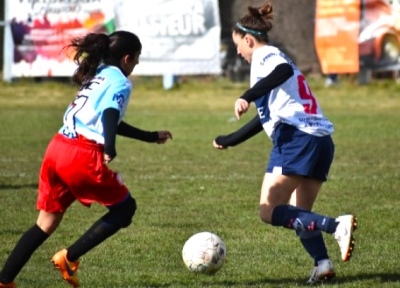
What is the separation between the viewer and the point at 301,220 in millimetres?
5973

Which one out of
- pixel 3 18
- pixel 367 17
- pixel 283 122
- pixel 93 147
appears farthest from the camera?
pixel 3 18

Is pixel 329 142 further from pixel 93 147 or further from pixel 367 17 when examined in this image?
pixel 367 17

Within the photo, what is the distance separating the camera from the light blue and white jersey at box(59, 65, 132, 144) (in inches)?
224

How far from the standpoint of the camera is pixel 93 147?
5703mm

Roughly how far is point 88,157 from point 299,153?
50.0 inches

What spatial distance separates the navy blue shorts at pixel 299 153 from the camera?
19.9ft

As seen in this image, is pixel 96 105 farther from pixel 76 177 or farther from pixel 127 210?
pixel 127 210

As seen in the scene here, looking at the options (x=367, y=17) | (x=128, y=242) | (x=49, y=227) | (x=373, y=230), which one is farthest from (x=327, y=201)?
(x=367, y=17)

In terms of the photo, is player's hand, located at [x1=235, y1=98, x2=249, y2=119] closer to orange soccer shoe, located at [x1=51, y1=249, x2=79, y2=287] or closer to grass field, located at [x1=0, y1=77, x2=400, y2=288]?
grass field, located at [x1=0, y1=77, x2=400, y2=288]

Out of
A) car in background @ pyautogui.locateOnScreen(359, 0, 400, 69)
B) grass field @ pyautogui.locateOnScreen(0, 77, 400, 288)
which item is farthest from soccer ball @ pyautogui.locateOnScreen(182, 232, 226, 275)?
car in background @ pyautogui.locateOnScreen(359, 0, 400, 69)

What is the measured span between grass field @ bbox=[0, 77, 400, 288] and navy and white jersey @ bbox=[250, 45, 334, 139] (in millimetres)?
945

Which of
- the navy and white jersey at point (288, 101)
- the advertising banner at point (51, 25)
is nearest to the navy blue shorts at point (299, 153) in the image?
the navy and white jersey at point (288, 101)

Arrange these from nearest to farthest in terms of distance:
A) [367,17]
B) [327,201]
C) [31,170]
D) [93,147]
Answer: [93,147], [327,201], [31,170], [367,17]

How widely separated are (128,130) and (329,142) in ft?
3.98
